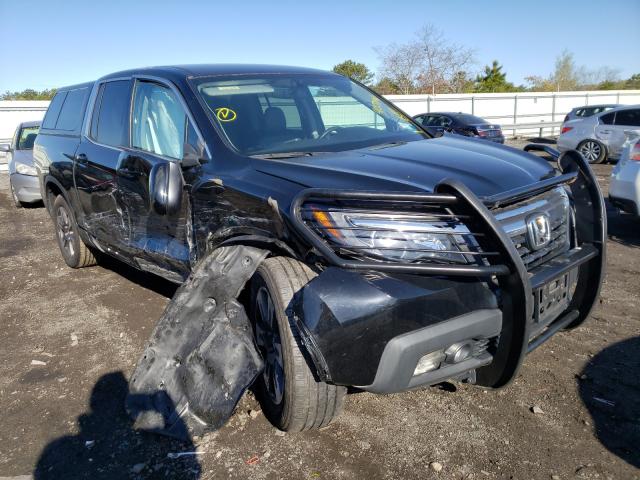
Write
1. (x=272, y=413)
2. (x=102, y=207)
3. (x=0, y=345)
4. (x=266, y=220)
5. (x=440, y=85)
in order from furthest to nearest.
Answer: (x=440, y=85) → (x=102, y=207) → (x=0, y=345) → (x=272, y=413) → (x=266, y=220)

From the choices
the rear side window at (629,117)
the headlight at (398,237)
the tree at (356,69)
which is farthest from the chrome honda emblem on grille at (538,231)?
the tree at (356,69)

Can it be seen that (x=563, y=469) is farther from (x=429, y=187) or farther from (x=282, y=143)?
(x=282, y=143)

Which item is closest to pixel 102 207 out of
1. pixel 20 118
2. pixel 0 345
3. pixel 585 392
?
pixel 0 345

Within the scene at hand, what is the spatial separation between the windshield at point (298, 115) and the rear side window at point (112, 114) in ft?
3.39

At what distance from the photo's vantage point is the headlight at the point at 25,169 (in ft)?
32.1

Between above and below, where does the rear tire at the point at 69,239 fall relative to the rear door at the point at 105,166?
below

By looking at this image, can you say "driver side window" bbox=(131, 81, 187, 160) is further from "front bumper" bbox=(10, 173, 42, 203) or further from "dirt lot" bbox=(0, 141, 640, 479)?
"front bumper" bbox=(10, 173, 42, 203)

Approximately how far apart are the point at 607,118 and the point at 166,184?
1337 cm

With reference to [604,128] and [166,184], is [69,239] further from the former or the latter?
[604,128]

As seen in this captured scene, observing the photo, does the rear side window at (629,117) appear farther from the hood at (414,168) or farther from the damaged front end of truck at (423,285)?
the damaged front end of truck at (423,285)

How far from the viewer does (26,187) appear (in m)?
10.0

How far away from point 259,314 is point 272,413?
20.3 inches

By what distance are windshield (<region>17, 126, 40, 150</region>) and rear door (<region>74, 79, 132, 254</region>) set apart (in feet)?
21.6

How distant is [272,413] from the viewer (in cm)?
280
